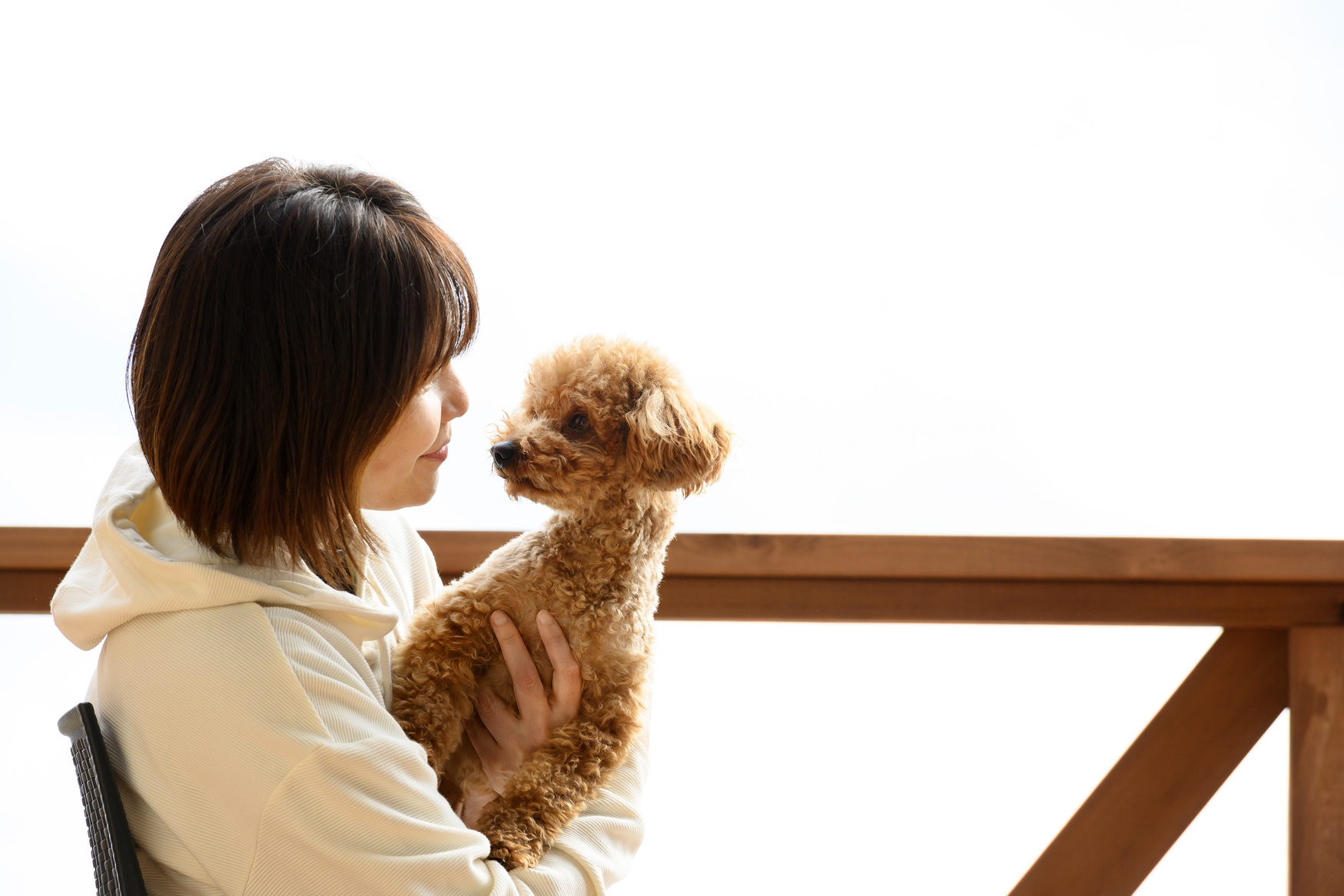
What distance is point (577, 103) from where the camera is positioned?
1.52m

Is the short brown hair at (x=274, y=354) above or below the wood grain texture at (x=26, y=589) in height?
above

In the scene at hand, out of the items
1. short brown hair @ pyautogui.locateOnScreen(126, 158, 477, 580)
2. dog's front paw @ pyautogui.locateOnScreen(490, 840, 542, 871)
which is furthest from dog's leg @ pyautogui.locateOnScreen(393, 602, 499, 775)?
short brown hair @ pyautogui.locateOnScreen(126, 158, 477, 580)

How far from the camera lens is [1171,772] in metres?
1.22

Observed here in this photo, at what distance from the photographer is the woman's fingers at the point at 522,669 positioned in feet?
2.99

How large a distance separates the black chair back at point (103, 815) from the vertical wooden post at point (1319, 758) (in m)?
1.43

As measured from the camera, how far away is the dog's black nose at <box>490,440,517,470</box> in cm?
100

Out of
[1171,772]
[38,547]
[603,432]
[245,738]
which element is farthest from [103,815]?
[1171,772]

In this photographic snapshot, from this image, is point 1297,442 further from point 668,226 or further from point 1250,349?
point 668,226

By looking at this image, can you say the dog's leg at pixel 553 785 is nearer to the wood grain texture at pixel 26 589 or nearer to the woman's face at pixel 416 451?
the woman's face at pixel 416 451

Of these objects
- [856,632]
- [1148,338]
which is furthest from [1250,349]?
[856,632]

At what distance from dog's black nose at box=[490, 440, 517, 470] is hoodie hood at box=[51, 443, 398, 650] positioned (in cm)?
29

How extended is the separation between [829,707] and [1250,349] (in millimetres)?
937

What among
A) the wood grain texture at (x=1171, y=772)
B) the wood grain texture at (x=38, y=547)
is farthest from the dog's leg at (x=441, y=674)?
the wood grain texture at (x=1171, y=772)

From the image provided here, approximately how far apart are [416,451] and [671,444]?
0.33 metres
